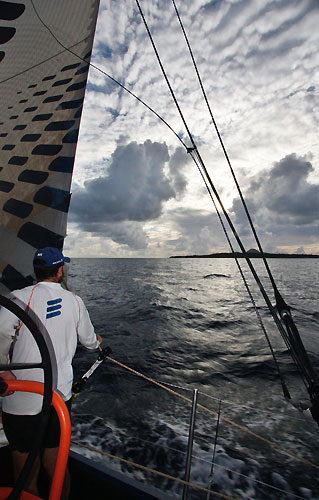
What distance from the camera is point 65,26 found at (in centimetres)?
419

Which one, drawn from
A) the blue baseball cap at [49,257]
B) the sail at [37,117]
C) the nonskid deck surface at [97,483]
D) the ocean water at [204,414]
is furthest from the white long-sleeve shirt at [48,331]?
the sail at [37,117]

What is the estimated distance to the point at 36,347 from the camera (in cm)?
167

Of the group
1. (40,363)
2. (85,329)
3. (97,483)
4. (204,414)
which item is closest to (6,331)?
(85,329)

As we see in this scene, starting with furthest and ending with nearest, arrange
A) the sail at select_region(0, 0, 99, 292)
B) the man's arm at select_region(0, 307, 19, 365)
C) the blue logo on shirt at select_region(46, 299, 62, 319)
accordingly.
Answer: the sail at select_region(0, 0, 99, 292)
the blue logo on shirt at select_region(46, 299, 62, 319)
the man's arm at select_region(0, 307, 19, 365)

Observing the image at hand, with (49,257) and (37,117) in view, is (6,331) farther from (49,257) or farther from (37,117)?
(37,117)

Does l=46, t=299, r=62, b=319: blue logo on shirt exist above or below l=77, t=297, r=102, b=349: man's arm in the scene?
above

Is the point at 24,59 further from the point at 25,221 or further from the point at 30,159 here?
the point at 25,221

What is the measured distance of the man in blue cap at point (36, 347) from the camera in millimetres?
1601

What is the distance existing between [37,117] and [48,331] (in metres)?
3.94

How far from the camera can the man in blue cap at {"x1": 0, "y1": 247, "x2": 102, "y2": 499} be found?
160cm

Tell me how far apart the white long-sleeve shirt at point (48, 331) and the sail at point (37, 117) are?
2167mm

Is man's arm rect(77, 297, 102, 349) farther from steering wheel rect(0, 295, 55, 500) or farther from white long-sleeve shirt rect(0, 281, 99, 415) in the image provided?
steering wheel rect(0, 295, 55, 500)

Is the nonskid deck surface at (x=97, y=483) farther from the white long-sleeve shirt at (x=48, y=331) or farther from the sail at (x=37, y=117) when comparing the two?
the sail at (x=37, y=117)

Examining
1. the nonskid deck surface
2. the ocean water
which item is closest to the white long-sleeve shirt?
the nonskid deck surface
